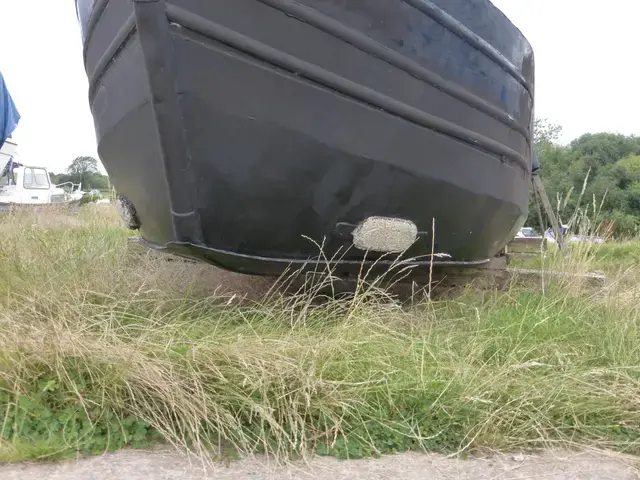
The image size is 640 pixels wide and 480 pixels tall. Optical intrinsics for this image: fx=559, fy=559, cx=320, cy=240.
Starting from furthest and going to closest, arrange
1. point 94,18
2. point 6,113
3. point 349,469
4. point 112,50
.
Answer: point 6,113 < point 94,18 < point 112,50 < point 349,469

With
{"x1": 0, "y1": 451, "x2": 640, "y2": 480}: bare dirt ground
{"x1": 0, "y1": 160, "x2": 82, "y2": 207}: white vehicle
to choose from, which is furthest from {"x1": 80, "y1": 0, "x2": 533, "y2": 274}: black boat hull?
{"x1": 0, "y1": 160, "x2": 82, "y2": 207}: white vehicle

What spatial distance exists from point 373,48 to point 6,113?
10326mm

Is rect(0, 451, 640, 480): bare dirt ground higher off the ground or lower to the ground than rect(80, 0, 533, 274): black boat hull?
lower

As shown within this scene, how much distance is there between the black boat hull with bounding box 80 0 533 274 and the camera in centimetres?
234

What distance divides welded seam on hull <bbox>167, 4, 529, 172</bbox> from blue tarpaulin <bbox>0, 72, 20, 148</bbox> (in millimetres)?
9690

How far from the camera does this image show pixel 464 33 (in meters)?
2.72

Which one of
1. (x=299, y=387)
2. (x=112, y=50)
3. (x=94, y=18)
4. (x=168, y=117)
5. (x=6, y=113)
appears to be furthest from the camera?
(x=6, y=113)

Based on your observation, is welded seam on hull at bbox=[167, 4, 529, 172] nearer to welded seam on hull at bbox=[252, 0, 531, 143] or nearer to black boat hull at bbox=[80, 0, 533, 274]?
black boat hull at bbox=[80, 0, 533, 274]

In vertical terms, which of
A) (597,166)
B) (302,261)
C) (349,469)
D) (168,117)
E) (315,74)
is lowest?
(349,469)

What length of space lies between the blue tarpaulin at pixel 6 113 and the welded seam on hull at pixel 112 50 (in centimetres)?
848

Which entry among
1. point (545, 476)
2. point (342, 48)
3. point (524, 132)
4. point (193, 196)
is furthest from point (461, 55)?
point (545, 476)

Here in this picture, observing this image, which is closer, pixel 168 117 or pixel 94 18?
pixel 168 117

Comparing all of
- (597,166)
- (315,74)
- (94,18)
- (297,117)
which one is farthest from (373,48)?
(597,166)

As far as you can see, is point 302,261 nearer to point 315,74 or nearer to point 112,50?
point 315,74
